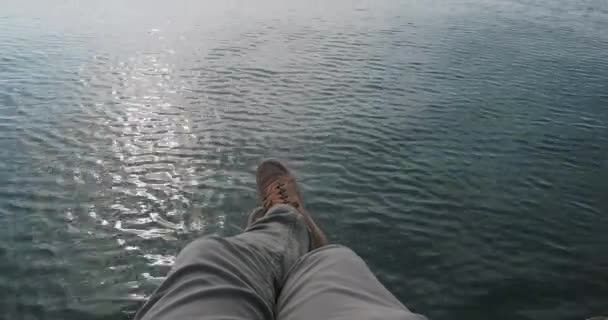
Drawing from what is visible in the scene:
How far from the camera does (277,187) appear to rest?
6523mm

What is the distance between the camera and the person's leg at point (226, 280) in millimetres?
3043

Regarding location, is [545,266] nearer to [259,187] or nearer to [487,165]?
[487,165]

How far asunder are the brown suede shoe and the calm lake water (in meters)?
1.05

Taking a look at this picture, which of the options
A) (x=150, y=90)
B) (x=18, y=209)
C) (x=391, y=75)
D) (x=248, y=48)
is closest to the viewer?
(x=18, y=209)

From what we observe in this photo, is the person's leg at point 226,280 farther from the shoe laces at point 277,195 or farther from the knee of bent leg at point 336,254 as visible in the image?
the shoe laces at point 277,195

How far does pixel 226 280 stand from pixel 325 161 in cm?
645

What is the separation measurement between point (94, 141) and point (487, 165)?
8.48 meters

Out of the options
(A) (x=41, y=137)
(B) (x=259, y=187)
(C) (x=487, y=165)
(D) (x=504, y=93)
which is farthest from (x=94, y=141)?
(D) (x=504, y=93)

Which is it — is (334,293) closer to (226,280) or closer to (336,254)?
(336,254)

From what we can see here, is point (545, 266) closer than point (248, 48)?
Yes

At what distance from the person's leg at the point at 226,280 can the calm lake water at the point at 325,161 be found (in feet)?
8.86

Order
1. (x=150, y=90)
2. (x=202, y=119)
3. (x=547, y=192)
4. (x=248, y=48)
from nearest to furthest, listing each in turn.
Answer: (x=547, y=192) < (x=202, y=119) < (x=150, y=90) < (x=248, y=48)

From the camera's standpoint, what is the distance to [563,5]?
3316cm

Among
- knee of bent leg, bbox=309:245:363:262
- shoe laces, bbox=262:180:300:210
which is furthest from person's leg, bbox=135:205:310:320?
shoe laces, bbox=262:180:300:210
